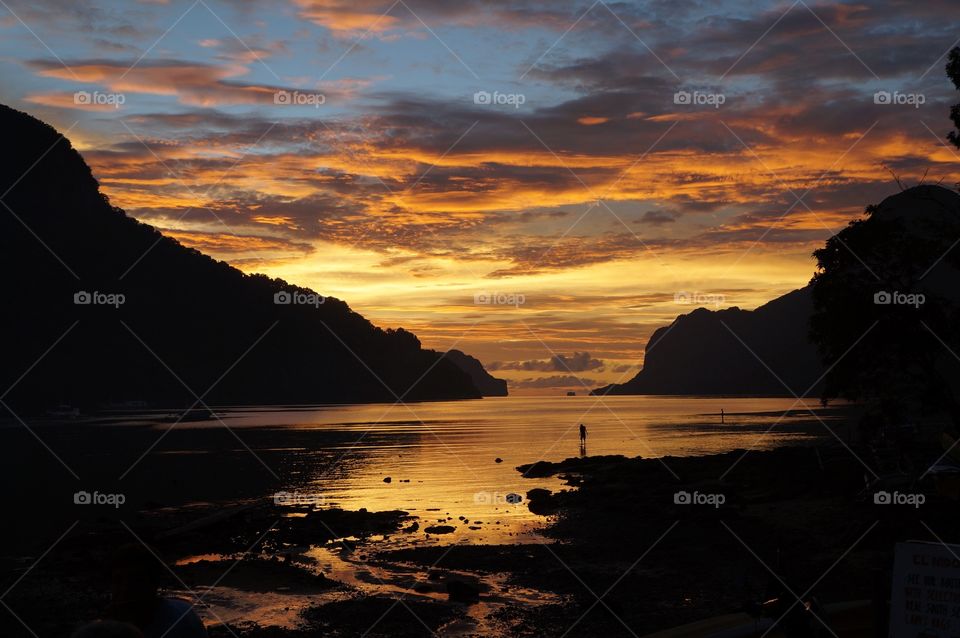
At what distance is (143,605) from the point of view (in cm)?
593

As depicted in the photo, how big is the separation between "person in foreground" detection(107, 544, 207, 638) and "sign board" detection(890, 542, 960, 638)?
7073 mm

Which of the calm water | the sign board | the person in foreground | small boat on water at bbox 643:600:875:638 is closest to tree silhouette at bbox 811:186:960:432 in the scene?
the calm water

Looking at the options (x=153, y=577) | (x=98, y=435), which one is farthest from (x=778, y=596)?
(x=98, y=435)

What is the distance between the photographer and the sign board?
859 centimetres

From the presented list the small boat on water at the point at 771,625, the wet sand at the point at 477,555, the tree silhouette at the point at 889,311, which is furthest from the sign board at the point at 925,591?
the tree silhouette at the point at 889,311

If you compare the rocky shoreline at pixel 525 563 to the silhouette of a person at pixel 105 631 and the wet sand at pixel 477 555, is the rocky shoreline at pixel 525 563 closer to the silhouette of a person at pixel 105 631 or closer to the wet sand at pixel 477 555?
the wet sand at pixel 477 555

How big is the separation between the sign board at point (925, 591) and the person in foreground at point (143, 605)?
23.2ft

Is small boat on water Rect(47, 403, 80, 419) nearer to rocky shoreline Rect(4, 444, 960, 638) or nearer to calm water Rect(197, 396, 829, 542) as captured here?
calm water Rect(197, 396, 829, 542)

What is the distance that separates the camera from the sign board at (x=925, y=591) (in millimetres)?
8594

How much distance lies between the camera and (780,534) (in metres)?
32.8

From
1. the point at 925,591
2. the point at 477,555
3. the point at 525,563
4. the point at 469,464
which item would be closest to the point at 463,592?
the point at 525,563

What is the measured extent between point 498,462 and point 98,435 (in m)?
66.5

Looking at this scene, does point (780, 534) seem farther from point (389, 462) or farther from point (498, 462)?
point (389, 462)

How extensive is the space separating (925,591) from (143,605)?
24.7ft
